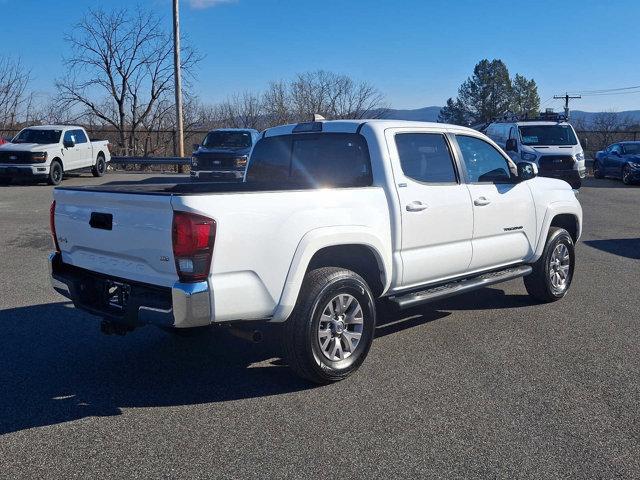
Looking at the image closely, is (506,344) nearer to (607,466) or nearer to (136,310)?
(607,466)

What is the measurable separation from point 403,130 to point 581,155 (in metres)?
16.1

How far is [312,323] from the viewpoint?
450 centimetres

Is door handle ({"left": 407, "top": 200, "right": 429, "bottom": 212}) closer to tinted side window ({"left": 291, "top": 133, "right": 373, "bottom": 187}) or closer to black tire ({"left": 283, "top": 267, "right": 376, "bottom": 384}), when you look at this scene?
tinted side window ({"left": 291, "top": 133, "right": 373, "bottom": 187})

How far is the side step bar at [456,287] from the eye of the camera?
208 inches

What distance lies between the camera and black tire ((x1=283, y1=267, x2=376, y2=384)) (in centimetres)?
448

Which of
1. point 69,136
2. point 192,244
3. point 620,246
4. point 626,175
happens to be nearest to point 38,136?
point 69,136

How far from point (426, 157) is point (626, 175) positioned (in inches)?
791

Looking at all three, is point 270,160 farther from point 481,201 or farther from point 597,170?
point 597,170

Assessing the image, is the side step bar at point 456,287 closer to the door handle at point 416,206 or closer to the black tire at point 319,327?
the black tire at point 319,327

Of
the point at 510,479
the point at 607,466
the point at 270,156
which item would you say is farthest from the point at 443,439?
the point at 270,156

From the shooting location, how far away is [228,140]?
19312 mm

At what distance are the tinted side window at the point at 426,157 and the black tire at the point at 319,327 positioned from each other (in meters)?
1.20

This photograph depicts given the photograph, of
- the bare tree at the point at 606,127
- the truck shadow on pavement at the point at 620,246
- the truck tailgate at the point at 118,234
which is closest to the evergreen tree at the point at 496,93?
A: the bare tree at the point at 606,127

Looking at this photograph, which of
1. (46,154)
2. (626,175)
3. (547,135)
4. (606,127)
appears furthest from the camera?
(606,127)
